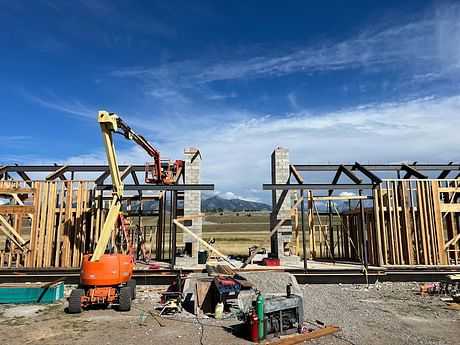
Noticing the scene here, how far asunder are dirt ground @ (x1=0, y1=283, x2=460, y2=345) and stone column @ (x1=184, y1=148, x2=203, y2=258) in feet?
16.1

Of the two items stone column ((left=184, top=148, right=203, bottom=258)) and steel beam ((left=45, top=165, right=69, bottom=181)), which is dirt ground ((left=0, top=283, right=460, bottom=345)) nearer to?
stone column ((left=184, top=148, right=203, bottom=258))

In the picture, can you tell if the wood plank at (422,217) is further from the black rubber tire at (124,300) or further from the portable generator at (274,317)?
the black rubber tire at (124,300)

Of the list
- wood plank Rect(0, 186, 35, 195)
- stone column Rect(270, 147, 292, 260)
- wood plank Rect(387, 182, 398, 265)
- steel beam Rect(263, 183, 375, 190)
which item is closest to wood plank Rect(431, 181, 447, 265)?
wood plank Rect(387, 182, 398, 265)

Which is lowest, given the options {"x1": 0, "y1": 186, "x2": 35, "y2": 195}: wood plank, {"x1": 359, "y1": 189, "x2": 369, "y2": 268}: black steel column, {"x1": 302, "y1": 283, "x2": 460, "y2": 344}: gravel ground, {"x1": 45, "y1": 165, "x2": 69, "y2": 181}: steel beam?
{"x1": 302, "y1": 283, "x2": 460, "y2": 344}: gravel ground

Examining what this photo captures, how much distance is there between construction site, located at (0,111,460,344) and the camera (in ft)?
26.9

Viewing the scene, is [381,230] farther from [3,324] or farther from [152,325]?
[3,324]

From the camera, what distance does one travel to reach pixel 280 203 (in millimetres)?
17516

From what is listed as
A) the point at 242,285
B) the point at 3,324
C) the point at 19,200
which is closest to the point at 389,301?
the point at 242,285

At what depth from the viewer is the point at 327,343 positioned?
289 inches

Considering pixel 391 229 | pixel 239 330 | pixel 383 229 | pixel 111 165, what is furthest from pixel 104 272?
pixel 391 229

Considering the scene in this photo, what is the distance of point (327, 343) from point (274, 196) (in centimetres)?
1069

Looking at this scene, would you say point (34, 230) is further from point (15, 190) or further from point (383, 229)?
point (383, 229)

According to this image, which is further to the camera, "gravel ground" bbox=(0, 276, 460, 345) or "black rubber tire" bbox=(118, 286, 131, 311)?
"black rubber tire" bbox=(118, 286, 131, 311)

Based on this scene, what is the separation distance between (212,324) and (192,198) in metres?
8.49
